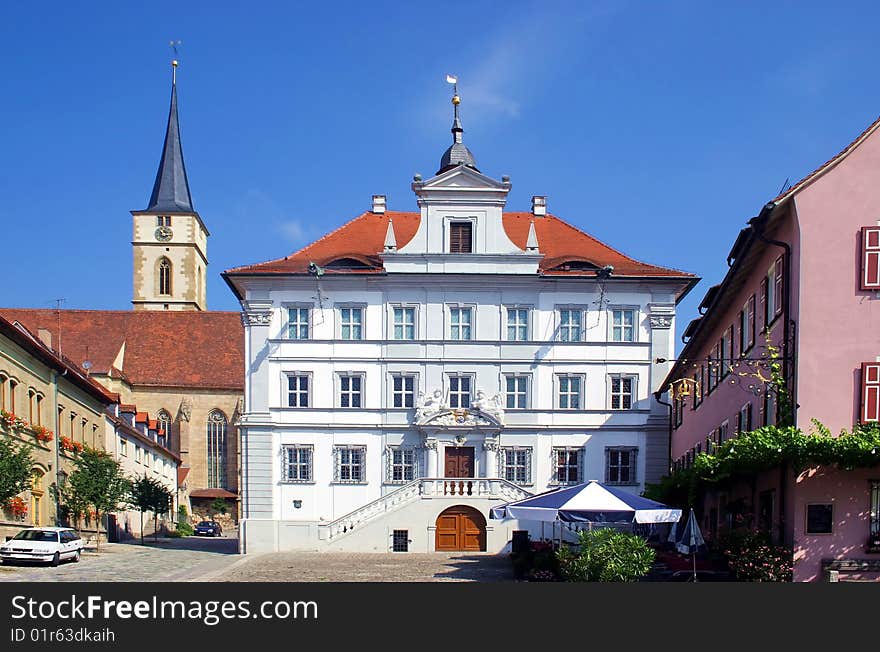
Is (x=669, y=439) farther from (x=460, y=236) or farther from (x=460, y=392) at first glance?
(x=460, y=236)

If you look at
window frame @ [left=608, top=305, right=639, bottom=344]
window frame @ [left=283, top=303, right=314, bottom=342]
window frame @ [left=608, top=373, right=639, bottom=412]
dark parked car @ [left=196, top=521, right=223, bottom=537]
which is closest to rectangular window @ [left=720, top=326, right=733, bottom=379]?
window frame @ [left=608, top=305, right=639, bottom=344]

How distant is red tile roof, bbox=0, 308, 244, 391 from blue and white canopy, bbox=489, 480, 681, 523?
5975 cm

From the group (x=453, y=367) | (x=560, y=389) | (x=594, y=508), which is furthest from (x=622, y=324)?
(x=594, y=508)

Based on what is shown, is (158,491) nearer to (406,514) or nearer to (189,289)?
(406,514)

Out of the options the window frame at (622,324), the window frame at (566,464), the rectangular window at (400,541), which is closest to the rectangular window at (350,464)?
the rectangular window at (400,541)

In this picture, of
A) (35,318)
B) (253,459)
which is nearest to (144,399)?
(35,318)

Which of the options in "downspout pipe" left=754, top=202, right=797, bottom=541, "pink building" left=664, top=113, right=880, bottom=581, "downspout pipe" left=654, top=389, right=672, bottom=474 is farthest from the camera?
"downspout pipe" left=654, top=389, right=672, bottom=474

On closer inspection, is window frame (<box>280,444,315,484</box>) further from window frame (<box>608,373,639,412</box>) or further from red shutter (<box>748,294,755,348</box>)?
red shutter (<box>748,294,755,348</box>)

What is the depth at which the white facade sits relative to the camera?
4631 centimetres

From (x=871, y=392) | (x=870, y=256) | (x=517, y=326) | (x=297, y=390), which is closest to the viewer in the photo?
(x=871, y=392)

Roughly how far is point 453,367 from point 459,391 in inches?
39.0

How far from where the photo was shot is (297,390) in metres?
46.5

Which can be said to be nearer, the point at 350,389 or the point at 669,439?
the point at 669,439

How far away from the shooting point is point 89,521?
51156 mm
